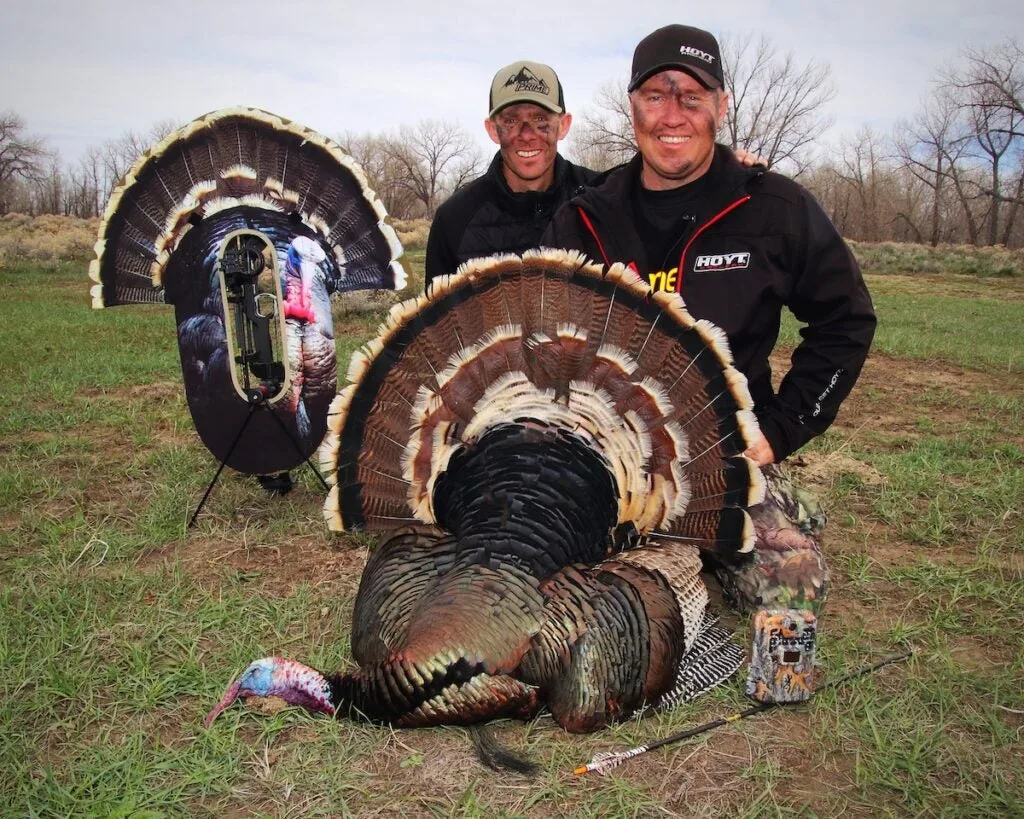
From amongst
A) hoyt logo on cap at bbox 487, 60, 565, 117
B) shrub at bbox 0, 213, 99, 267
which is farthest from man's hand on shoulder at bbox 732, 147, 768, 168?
shrub at bbox 0, 213, 99, 267

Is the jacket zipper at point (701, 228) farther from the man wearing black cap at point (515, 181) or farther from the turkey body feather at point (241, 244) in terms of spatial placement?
the turkey body feather at point (241, 244)

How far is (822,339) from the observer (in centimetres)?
261

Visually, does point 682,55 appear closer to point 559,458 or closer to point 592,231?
point 592,231

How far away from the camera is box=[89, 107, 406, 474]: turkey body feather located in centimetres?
345

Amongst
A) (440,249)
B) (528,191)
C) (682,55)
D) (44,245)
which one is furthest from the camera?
(44,245)

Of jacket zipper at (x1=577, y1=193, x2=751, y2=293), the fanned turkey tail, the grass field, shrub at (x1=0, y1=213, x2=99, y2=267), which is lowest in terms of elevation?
the grass field

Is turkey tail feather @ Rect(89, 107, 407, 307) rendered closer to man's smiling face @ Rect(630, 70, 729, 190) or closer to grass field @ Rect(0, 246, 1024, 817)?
grass field @ Rect(0, 246, 1024, 817)

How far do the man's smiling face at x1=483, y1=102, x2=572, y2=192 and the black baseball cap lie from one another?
907mm

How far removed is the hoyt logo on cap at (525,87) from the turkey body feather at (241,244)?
78 centimetres

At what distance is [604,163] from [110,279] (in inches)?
1339

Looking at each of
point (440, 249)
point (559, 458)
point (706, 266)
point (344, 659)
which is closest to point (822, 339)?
point (706, 266)

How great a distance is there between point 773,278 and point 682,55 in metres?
0.80

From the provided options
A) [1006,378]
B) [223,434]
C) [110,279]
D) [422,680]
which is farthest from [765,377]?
[1006,378]

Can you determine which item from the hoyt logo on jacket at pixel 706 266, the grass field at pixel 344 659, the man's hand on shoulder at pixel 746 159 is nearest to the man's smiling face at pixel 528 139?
the man's hand on shoulder at pixel 746 159
